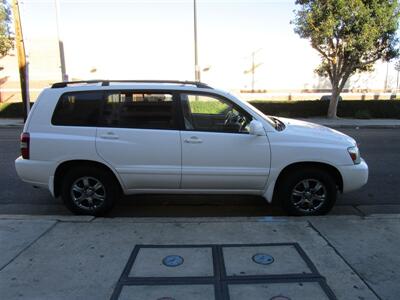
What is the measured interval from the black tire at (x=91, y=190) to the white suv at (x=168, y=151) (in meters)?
0.01

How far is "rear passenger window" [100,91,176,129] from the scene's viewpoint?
4.99m

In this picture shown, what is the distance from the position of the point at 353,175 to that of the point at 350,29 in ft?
50.1

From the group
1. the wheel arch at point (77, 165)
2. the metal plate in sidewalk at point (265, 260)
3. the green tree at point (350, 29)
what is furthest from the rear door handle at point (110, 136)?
the green tree at point (350, 29)

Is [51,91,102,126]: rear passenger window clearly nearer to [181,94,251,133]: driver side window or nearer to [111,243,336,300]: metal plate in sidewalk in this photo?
[181,94,251,133]: driver side window

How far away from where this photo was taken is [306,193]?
506cm

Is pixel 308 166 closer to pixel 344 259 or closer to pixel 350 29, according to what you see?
pixel 344 259

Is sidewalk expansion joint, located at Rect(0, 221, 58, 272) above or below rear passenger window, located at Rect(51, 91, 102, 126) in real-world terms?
below

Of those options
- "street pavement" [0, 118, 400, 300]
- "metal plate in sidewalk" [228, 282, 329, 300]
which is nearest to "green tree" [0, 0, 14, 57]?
"street pavement" [0, 118, 400, 300]

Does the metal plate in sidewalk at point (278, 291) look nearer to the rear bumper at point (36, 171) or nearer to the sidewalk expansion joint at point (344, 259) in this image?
the sidewalk expansion joint at point (344, 259)

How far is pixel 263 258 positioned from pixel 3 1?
26.0 m

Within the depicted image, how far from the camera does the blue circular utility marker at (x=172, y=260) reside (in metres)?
3.62

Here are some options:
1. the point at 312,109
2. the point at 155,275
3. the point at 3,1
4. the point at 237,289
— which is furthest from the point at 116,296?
the point at 3,1

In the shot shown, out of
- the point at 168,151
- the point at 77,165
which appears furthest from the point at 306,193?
the point at 77,165

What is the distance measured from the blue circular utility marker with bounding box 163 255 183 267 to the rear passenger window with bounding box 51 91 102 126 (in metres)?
2.10
